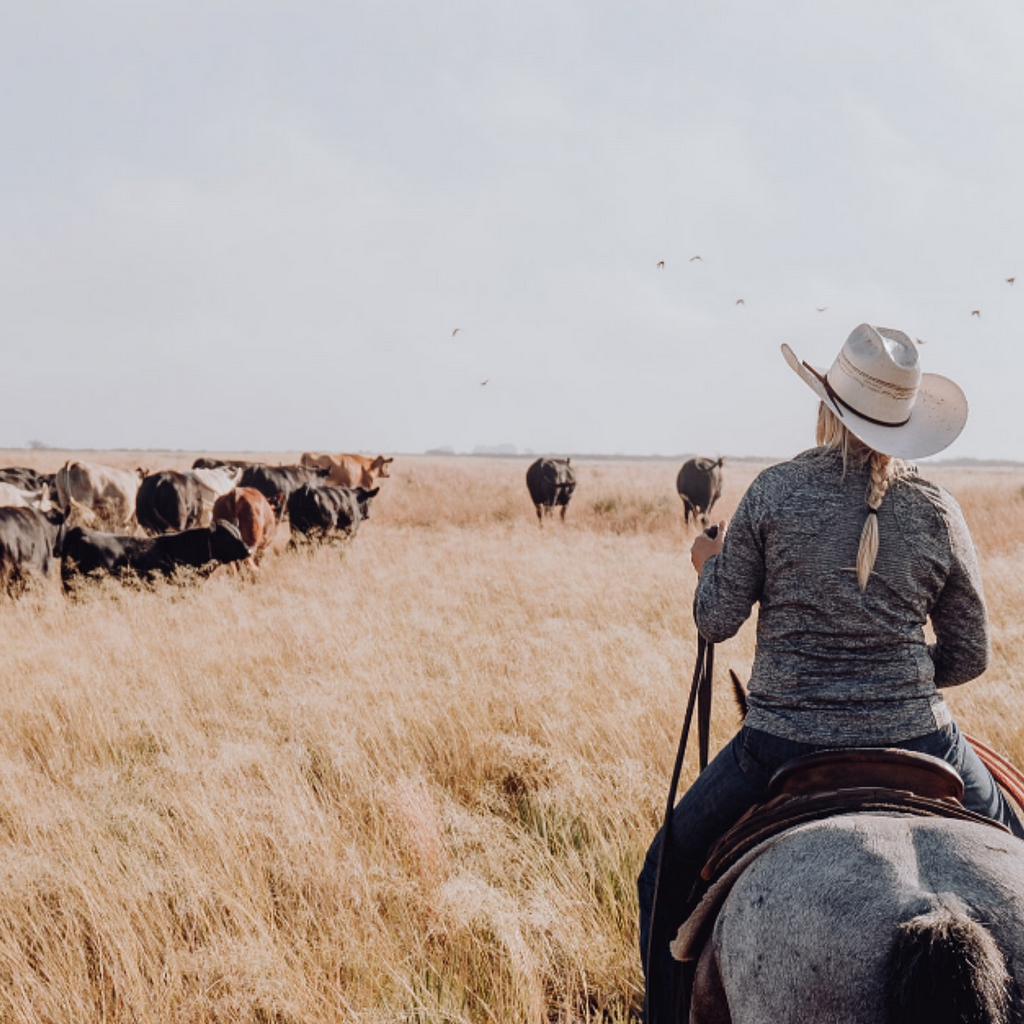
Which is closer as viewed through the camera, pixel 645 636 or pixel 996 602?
pixel 645 636

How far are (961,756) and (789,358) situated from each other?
46.8 inches

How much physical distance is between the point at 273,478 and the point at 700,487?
1080cm

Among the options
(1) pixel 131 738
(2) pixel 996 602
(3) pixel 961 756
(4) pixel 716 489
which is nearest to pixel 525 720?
(1) pixel 131 738

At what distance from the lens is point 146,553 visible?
35.1 feet

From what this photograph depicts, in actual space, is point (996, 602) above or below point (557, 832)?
above

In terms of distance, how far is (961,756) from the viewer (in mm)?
2043

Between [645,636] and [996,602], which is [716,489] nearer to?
[996,602]

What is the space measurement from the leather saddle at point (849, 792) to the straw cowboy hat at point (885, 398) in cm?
73

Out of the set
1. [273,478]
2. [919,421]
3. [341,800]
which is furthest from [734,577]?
[273,478]

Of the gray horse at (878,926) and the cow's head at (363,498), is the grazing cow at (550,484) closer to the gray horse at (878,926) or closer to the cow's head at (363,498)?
the cow's head at (363,498)

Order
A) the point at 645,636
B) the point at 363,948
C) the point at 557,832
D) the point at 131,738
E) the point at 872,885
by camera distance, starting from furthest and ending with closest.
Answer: the point at 645,636
the point at 131,738
the point at 557,832
the point at 363,948
the point at 872,885

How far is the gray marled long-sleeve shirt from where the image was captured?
192 centimetres

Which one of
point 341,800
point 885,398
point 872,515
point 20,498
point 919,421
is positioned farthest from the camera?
point 20,498

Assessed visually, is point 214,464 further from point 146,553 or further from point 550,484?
point 146,553
